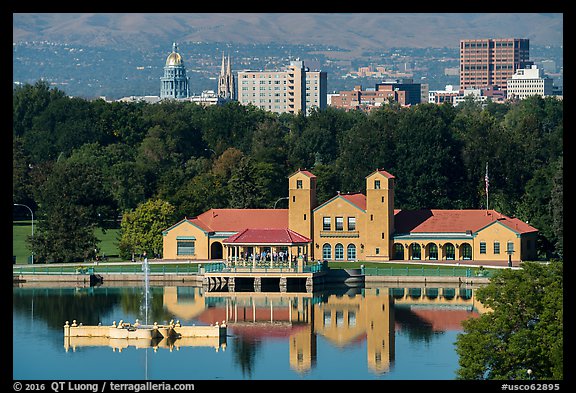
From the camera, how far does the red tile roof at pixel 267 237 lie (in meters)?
89.2

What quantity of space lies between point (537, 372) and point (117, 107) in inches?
4166

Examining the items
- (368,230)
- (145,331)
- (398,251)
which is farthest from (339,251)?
(145,331)

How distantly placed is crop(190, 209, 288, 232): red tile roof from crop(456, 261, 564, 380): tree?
4579cm

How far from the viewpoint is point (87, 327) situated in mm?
67625

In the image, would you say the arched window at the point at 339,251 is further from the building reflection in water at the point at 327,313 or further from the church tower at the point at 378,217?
the building reflection in water at the point at 327,313

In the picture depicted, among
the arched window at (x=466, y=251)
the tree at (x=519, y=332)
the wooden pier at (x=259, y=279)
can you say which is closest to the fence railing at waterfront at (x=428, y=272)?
the wooden pier at (x=259, y=279)

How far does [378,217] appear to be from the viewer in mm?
95312

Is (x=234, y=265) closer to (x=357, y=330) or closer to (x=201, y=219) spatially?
(x=201, y=219)

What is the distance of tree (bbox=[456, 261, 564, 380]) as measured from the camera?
158ft

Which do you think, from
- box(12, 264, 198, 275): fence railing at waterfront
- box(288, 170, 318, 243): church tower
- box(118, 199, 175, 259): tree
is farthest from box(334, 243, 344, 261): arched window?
box(118, 199, 175, 259): tree

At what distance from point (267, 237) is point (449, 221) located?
1270cm

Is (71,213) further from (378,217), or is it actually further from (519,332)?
(519,332)
